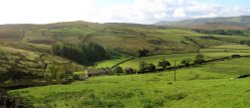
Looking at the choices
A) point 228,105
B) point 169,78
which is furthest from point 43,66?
point 228,105

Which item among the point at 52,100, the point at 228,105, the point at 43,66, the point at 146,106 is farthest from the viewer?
the point at 43,66

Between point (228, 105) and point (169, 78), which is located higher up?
point (228, 105)

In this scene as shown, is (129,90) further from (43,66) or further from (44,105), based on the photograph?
(43,66)

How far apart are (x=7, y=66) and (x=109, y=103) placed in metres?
81.7

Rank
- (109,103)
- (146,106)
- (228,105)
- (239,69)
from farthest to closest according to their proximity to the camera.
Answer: (239,69) < (109,103) < (146,106) < (228,105)

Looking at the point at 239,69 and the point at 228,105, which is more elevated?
the point at 228,105

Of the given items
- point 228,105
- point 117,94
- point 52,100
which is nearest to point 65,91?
point 52,100

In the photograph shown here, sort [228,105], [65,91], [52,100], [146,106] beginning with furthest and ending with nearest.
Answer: [65,91] < [52,100] < [146,106] < [228,105]

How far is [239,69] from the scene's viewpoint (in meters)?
134

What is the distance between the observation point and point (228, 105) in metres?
52.7

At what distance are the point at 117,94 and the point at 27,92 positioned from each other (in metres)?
21.8

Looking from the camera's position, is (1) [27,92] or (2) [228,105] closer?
(2) [228,105]

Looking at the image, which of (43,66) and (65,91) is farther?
(43,66)

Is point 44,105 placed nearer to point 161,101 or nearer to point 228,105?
point 161,101
